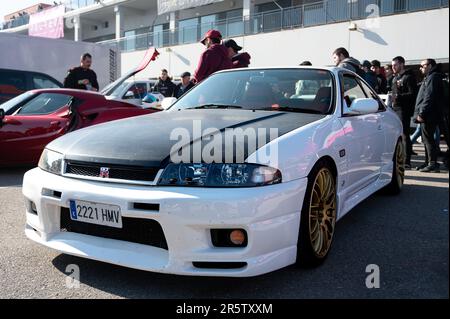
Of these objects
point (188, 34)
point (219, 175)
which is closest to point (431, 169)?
point (219, 175)

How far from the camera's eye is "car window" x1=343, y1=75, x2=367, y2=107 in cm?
405

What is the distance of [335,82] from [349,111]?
0.29 m

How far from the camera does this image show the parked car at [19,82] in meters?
8.70

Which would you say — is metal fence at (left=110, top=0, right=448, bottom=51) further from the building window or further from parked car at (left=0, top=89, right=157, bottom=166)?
parked car at (left=0, top=89, right=157, bottom=166)

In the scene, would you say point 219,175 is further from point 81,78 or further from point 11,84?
point 11,84

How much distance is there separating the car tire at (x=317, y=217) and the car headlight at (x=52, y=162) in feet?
5.02

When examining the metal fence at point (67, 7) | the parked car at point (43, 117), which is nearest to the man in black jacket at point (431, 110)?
the parked car at point (43, 117)

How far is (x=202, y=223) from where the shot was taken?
235cm

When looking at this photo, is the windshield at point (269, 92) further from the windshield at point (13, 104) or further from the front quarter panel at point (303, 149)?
the windshield at point (13, 104)

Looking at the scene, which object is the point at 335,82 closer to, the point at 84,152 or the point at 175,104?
the point at 175,104

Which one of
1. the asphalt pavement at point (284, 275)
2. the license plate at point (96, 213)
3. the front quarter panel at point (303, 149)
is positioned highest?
the front quarter panel at point (303, 149)

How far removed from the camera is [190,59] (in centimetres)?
2253

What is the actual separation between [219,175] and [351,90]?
7.66 feet
